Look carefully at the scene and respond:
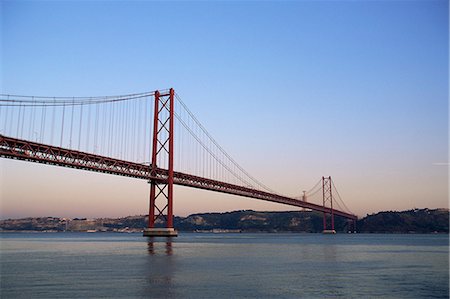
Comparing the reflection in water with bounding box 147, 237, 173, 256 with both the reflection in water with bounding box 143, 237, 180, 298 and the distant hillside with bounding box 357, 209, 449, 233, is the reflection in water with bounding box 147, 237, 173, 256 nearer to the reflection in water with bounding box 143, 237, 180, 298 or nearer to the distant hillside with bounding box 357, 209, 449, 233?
the reflection in water with bounding box 143, 237, 180, 298

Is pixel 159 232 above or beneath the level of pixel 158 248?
above

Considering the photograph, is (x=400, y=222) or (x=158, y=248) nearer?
(x=158, y=248)

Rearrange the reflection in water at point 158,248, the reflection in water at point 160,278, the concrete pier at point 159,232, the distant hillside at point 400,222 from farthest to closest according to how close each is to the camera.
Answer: the distant hillside at point 400,222 < the concrete pier at point 159,232 < the reflection in water at point 158,248 < the reflection in water at point 160,278

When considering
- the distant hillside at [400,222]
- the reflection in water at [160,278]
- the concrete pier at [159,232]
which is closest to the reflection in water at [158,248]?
the concrete pier at [159,232]

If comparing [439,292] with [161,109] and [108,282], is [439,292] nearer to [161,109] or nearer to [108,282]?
[108,282]

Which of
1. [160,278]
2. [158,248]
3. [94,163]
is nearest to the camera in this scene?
[160,278]

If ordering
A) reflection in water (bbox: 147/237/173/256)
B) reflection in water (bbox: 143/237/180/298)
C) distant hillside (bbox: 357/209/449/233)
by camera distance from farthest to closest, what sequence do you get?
distant hillside (bbox: 357/209/449/233)
reflection in water (bbox: 147/237/173/256)
reflection in water (bbox: 143/237/180/298)

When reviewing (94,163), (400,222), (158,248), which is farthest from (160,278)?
(400,222)

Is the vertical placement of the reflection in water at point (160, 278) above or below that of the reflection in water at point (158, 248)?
above

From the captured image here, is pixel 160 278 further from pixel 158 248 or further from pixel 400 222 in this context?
pixel 400 222

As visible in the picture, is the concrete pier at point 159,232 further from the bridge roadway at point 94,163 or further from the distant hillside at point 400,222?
the distant hillside at point 400,222

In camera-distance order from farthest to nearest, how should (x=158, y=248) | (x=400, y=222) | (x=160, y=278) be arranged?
(x=400, y=222)
(x=158, y=248)
(x=160, y=278)

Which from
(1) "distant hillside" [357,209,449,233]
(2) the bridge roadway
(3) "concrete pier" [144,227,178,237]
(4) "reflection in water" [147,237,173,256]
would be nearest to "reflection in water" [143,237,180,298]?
(4) "reflection in water" [147,237,173,256]

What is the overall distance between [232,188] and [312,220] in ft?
365
